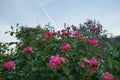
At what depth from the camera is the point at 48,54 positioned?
13.9 ft

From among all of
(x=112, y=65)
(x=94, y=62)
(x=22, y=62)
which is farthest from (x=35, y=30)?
(x=94, y=62)

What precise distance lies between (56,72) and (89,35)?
1.80 metres

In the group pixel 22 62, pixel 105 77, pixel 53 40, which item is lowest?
pixel 105 77

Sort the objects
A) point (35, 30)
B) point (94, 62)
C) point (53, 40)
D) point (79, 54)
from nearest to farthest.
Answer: point (94, 62) < point (79, 54) < point (53, 40) < point (35, 30)

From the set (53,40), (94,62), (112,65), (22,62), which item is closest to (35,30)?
(53,40)

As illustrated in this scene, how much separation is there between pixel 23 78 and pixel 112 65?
1.30 meters

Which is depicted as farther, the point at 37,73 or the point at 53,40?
the point at 53,40

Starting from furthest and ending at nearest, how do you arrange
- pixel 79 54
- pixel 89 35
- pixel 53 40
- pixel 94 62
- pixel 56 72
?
pixel 89 35 → pixel 53 40 → pixel 79 54 → pixel 56 72 → pixel 94 62

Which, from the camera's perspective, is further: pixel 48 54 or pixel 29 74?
pixel 48 54

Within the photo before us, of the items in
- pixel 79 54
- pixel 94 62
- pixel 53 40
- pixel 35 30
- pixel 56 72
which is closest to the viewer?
pixel 94 62

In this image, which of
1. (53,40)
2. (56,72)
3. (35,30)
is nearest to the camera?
(56,72)

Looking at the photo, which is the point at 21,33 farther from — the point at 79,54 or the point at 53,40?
the point at 79,54

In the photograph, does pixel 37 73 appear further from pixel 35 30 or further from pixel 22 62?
pixel 35 30

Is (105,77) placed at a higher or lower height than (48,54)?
lower
